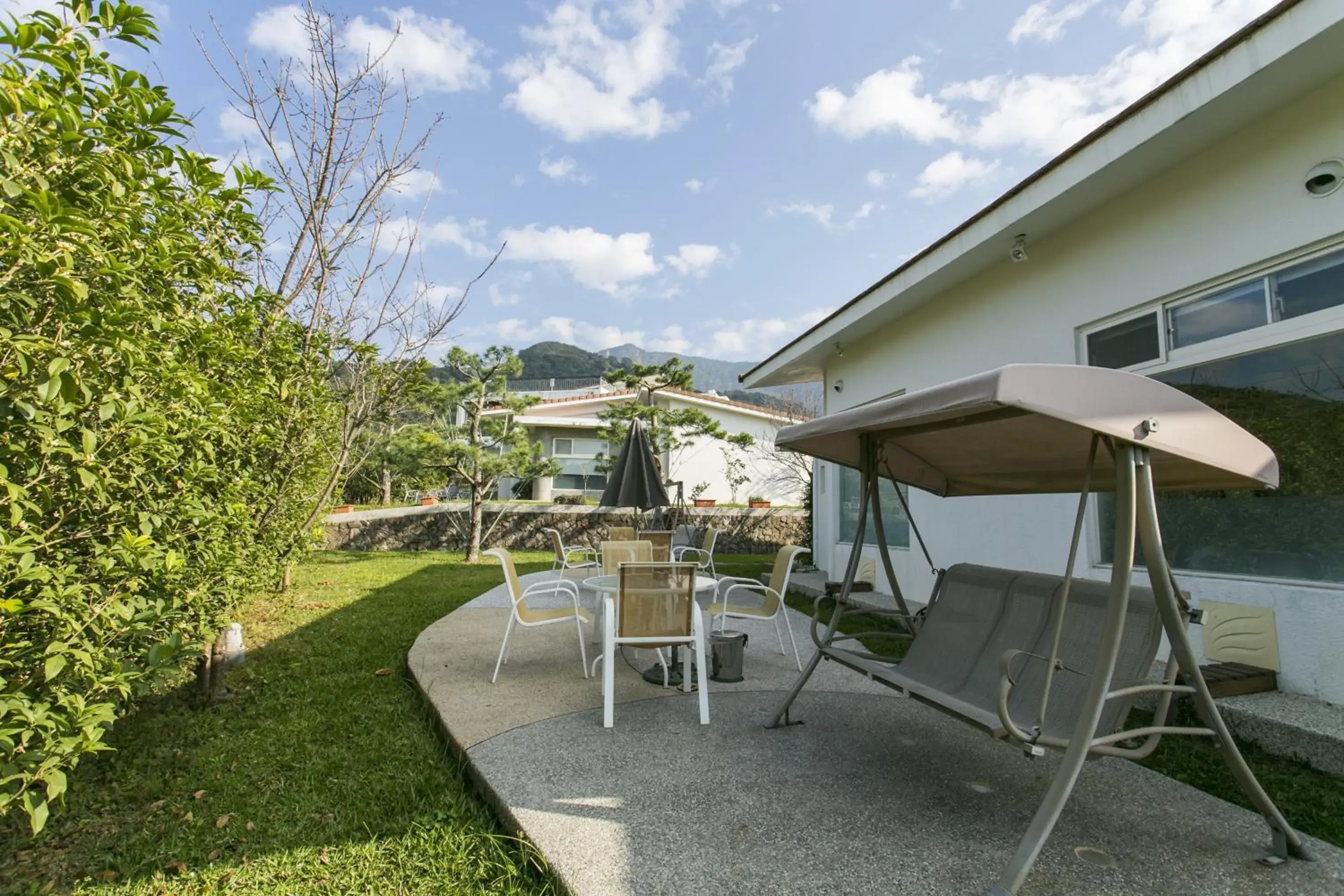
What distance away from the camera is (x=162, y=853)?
262cm

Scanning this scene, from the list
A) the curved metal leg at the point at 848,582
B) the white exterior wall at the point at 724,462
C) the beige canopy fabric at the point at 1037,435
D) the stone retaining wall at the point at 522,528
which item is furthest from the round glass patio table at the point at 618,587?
the white exterior wall at the point at 724,462

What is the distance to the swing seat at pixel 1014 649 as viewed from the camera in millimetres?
2588

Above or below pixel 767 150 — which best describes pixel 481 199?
below

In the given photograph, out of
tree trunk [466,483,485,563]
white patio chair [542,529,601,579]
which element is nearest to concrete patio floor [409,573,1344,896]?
white patio chair [542,529,601,579]

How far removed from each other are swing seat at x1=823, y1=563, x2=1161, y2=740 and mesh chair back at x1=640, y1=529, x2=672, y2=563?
13.4 ft

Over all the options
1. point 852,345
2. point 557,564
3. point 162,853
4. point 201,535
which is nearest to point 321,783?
point 162,853

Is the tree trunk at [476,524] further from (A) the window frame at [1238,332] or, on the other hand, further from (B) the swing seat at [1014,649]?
(A) the window frame at [1238,332]

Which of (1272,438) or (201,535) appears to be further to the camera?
(1272,438)

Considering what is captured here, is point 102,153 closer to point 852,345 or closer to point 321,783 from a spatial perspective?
point 321,783

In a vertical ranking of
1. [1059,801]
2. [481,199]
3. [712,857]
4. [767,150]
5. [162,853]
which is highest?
[767,150]

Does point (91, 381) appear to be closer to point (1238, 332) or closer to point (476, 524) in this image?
point (1238, 332)

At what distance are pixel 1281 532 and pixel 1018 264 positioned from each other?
3.04 meters

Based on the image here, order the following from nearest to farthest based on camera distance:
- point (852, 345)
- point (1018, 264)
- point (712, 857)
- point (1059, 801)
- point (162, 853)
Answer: point (1059, 801) < point (712, 857) < point (162, 853) < point (1018, 264) < point (852, 345)

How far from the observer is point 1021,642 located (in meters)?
3.19
